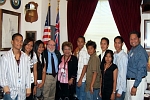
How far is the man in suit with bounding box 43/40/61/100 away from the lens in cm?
383

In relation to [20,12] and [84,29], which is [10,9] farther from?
[84,29]

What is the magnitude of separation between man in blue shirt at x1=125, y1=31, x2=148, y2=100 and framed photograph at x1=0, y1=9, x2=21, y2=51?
7.98 feet

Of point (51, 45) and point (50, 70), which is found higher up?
point (51, 45)

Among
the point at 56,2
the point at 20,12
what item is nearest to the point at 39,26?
the point at 20,12

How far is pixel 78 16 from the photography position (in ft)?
16.7

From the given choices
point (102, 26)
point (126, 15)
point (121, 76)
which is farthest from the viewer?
point (102, 26)

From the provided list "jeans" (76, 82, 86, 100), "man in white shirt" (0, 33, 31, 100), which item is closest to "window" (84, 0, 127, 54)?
"jeans" (76, 82, 86, 100)

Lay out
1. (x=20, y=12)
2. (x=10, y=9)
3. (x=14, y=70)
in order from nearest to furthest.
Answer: (x=14, y=70) → (x=10, y=9) → (x=20, y=12)

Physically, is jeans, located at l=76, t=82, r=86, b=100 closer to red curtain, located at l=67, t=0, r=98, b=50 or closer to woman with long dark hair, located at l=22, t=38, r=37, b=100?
woman with long dark hair, located at l=22, t=38, r=37, b=100

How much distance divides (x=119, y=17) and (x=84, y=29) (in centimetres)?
88

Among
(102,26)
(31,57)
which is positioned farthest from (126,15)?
(31,57)

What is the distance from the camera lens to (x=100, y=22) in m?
5.10

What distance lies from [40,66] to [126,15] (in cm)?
235

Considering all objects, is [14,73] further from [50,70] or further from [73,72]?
[73,72]
